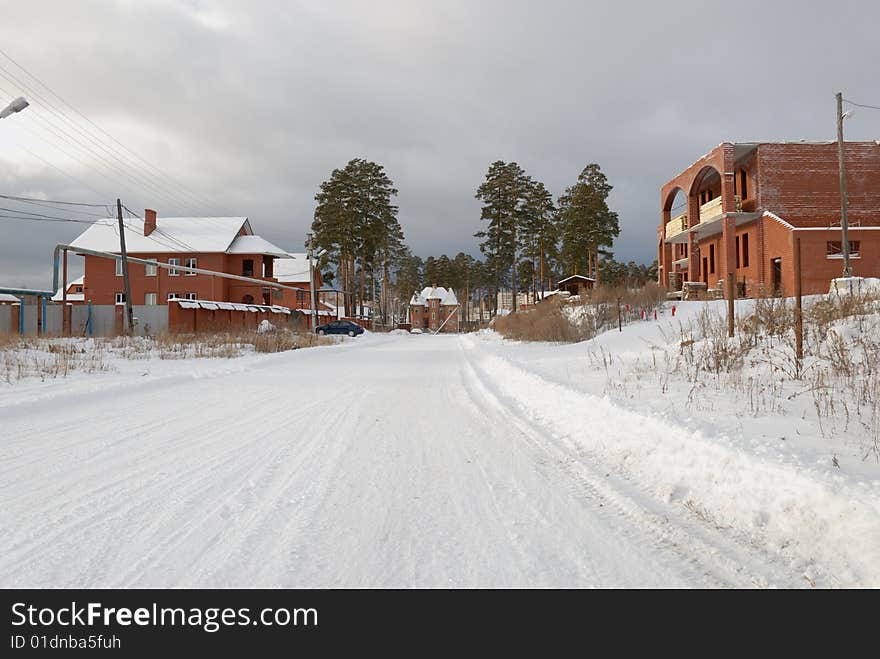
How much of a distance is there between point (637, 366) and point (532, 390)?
9.35 feet

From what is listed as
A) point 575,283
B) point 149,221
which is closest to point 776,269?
point 575,283

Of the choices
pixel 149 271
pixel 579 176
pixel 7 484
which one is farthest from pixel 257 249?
pixel 7 484

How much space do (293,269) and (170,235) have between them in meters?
20.4

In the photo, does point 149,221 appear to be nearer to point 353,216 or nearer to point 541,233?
point 353,216

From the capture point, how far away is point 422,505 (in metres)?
4.09

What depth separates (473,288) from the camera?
115375mm

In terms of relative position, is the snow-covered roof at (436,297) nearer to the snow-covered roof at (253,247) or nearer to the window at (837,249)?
the snow-covered roof at (253,247)

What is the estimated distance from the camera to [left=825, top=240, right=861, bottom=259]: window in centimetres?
2835

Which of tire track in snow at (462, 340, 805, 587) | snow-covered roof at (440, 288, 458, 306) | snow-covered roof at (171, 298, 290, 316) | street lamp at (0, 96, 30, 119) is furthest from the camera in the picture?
snow-covered roof at (440, 288, 458, 306)

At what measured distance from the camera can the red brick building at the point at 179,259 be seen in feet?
183

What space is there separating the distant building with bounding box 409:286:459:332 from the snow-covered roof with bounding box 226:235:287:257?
43.6m

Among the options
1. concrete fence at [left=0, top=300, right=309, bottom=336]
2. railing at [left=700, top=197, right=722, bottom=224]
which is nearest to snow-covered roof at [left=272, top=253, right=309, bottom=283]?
concrete fence at [left=0, top=300, right=309, bottom=336]

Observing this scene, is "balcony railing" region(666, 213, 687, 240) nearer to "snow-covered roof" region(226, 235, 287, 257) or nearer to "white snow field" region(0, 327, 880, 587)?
"white snow field" region(0, 327, 880, 587)

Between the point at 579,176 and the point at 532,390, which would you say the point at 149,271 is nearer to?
the point at 579,176
